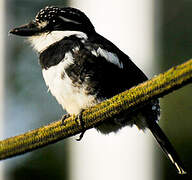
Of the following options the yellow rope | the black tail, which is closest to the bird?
the black tail

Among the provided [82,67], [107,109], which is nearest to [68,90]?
[82,67]

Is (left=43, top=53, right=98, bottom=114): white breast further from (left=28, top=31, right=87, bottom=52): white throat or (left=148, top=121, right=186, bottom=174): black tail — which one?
(left=148, top=121, right=186, bottom=174): black tail

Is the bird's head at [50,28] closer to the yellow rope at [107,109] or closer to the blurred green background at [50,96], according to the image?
the yellow rope at [107,109]

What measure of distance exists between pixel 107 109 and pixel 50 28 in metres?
1.19

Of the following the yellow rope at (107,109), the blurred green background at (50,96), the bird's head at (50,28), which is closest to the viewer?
the yellow rope at (107,109)

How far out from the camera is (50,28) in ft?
11.4

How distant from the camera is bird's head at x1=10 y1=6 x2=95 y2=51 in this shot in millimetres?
3426

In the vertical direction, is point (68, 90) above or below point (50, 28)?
below

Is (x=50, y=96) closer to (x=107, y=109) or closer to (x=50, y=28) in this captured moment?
(x=50, y=28)

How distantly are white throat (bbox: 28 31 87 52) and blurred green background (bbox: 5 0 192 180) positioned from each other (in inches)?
83.5

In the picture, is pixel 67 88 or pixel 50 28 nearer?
pixel 67 88

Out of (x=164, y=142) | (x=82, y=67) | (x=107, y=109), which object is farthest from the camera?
(x=164, y=142)

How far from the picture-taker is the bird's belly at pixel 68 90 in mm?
3166

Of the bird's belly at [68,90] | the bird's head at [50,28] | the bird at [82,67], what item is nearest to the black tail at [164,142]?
the bird at [82,67]
